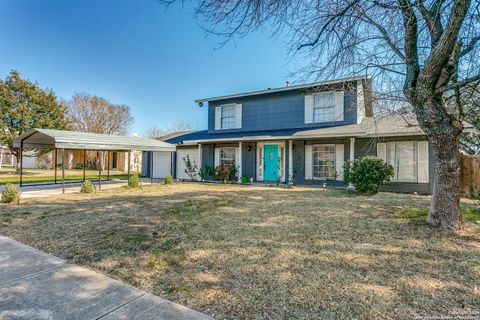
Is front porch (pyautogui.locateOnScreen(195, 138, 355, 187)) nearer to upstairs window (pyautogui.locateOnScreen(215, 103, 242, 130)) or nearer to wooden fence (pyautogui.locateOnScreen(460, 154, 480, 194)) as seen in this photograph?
upstairs window (pyautogui.locateOnScreen(215, 103, 242, 130))

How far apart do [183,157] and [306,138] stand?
27.7 ft

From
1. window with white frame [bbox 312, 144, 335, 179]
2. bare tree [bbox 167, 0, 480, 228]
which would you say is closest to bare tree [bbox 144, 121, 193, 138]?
window with white frame [bbox 312, 144, 335, 179]

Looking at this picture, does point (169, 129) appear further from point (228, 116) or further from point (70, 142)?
point (70, 142)

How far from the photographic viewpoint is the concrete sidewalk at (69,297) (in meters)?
2.19

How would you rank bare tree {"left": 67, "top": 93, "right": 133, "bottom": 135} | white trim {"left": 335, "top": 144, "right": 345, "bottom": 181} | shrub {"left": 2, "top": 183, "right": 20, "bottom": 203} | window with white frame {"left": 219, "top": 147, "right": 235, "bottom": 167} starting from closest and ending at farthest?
shrub {"left": 2, "top": 183, "right": 20, "bottom": 203}, white trim {"left": 335, "top": 144, "right": 345, "bottom": 181}, window with white frame {"left": 219, "top": 147, "right": 235, "bottom": 167}, bare tree {"left": 67, "top": 93, "right": 133, "bottom": 135}

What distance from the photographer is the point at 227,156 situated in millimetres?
14531

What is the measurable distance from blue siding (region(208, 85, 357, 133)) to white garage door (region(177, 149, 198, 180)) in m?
3.25

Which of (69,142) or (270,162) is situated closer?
(69,142)

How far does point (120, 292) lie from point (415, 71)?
5.81 metres

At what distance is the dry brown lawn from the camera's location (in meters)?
2.37

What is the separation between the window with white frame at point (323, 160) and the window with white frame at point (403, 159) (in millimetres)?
2365

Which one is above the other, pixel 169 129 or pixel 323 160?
pixel 169 129

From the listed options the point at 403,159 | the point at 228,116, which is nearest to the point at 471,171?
the point at 403,159

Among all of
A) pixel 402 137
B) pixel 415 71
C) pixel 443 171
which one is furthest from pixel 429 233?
pixel 402 137
